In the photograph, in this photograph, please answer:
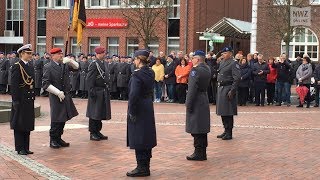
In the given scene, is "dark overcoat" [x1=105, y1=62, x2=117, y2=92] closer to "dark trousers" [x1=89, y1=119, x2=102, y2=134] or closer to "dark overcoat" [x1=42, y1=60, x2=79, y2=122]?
"dark trousers" [x1=89, y1=119, x2=102, y2=134]

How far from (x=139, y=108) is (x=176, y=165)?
4.46ft

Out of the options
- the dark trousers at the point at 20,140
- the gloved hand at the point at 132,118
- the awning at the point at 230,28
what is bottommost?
the dark trousers at the point at 20,140

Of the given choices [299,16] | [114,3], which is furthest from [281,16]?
[299,16]

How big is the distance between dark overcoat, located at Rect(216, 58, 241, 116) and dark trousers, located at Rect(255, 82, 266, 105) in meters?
8.81

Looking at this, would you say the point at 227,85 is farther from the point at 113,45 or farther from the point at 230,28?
the point at 113,45

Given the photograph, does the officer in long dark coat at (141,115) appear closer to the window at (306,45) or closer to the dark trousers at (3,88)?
the dark trousers at (3,88)

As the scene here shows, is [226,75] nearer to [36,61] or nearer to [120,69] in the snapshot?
[120,69]

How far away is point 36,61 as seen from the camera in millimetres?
24844

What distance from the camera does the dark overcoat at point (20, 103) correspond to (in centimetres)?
1005

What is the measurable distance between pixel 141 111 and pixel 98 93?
11.3 ft

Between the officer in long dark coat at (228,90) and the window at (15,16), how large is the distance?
36036 mm

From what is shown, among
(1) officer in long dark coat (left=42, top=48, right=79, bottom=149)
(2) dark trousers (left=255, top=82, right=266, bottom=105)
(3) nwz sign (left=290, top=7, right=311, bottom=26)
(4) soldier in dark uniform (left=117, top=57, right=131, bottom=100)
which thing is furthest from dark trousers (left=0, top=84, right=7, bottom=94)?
(3) nwz sign (left=290, top=7, right=311, bottom=26)

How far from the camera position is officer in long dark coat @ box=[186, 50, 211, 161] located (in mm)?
9781

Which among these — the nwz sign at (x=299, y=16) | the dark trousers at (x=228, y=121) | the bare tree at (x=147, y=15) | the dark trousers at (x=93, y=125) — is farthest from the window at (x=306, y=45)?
the dark trousers at (x=93, y=125)
